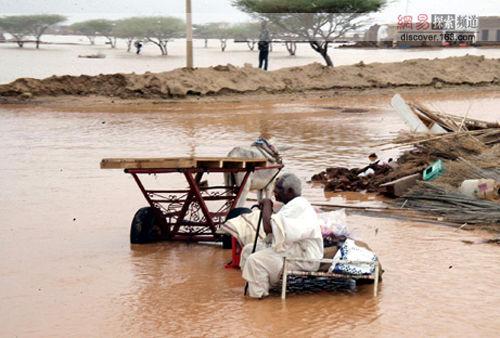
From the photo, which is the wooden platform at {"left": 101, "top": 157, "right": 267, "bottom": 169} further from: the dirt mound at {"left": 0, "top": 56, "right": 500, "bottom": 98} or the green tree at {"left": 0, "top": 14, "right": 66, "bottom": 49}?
the green tree at {"left": 0, "top": 14, "right": 66, "bottom": 49}

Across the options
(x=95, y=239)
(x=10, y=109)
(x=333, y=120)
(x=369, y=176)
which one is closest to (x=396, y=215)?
(x=369, y=176)

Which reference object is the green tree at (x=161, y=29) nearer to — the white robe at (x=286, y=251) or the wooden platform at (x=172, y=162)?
the wooden platform at (x=172, y=162)

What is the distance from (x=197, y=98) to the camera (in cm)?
2833

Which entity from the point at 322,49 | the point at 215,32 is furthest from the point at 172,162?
the point at 215,32

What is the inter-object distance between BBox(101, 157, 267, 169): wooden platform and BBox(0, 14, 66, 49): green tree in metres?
36.4

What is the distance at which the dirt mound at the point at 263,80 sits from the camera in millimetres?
28281

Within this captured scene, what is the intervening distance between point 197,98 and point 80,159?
38.3 feet

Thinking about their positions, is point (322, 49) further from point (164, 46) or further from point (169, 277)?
point (169, 277)

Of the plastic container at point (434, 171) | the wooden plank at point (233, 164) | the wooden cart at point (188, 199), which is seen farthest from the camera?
the plastic container at point (434, 171)

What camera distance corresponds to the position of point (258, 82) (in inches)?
1180

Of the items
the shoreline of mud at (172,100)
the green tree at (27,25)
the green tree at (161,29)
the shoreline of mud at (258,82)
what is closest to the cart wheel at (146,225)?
the shoreline of mud at (172,100)

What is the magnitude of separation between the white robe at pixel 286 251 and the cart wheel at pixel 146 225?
249 centimetres

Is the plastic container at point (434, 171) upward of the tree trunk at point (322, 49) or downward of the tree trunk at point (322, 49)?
downward

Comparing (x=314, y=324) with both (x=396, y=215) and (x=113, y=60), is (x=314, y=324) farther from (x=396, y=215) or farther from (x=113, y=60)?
(x=113, y=60)
